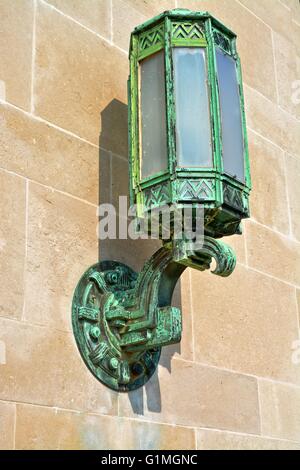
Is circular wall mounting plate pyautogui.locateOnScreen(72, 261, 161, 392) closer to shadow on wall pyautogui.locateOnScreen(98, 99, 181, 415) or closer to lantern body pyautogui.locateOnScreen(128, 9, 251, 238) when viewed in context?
shadow on wall pyautogui.locateOnScreen(98, 99, 181, 415)

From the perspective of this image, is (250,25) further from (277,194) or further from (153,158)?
(153,158)

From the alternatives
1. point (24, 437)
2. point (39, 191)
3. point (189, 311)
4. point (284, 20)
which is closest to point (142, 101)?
point (39, 191)

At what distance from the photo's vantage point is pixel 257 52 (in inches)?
155

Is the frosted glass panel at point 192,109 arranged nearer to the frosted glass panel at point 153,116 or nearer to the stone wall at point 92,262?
the frosted glass panel at point 153,116

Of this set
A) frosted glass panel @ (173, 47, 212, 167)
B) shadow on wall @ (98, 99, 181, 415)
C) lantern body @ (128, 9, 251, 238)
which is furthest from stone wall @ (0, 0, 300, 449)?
frosted glass panel @ (173, 47, 212, 167)

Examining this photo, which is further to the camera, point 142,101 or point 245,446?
point 245,446

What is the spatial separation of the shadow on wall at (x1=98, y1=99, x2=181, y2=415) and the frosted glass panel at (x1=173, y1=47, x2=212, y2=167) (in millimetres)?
399

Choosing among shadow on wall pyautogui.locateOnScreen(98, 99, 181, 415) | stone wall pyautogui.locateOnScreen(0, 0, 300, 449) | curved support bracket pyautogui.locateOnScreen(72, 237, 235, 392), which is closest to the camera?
stone wall pyautogui.locateOnScreen(0, 0, 300, 449)

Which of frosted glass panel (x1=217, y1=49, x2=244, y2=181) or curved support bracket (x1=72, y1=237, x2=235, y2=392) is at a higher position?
frosted glass panel (x1=217, y1=49, x2=244, y2=181)

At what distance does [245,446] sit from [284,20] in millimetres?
2041

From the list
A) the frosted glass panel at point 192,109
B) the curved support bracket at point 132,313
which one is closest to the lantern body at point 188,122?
the frosted glass panel at point 192,109

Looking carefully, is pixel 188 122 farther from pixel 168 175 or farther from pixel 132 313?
pixel 132 313

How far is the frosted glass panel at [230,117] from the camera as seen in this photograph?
273 cm

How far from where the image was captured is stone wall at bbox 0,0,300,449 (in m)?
2.56
